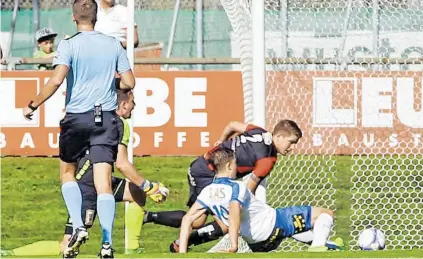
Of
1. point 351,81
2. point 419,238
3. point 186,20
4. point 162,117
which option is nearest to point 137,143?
point 162,117

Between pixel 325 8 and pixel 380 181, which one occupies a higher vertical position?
pixel 325 8

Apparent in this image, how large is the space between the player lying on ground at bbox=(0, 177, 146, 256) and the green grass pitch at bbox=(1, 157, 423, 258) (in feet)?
0.89

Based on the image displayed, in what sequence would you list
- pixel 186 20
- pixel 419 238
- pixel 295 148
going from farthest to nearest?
pixel 186 20, pixel 295 148, pixel 419 238

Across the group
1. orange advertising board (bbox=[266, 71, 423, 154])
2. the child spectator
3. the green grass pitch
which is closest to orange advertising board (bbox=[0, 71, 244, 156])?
the green grass pitch

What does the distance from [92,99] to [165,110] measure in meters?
7.24

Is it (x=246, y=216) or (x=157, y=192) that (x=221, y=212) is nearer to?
(x=246, y=216)

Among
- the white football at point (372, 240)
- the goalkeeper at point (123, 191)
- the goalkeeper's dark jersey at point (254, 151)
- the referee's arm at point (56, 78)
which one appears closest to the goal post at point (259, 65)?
the goalkeeper's dark jersey at point (254, 151)

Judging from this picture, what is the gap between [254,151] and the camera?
10.6 meters

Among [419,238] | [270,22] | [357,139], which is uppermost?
[270,22]

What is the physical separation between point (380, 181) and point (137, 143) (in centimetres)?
450

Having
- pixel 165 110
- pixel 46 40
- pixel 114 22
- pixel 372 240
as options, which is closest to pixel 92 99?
pixel 372 240

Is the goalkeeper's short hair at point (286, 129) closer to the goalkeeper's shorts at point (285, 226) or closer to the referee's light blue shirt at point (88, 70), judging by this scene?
the goalkeeper's shorts at point (285, 226)

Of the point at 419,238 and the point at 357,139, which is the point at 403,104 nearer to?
the point at 357,139

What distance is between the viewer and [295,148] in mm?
12758
